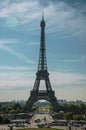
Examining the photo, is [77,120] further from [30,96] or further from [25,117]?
[30,96]

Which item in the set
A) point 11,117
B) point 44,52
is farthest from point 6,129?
point 44,52

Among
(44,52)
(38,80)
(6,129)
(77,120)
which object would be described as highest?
(44,52)

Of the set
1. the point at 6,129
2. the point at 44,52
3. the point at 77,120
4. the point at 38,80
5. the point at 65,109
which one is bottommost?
the point at 6,129

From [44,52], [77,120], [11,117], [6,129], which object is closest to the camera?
[6,129]

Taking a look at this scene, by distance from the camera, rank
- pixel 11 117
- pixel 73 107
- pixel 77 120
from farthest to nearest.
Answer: pixel 73 107
pixel 11 117
pixel 77 120

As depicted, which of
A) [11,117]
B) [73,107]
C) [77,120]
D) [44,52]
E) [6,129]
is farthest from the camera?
[73,107]

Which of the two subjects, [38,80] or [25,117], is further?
[38,80]

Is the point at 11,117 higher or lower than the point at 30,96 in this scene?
lower

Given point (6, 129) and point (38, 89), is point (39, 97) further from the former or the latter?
point (6, 129)

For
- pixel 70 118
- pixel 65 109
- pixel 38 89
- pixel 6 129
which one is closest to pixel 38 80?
pixel 38 89
